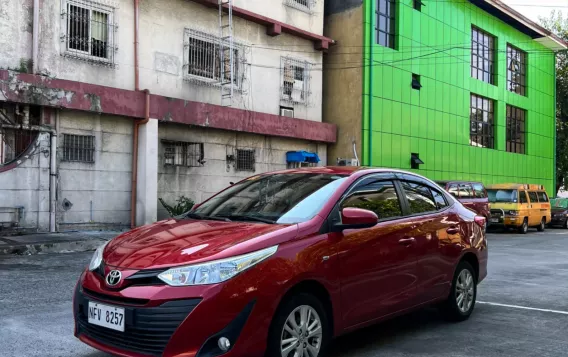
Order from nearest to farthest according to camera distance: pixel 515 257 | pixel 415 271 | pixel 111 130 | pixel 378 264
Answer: pixel 378 264 < pixel 415 271 < pixel 515 257 < pixel 111 130

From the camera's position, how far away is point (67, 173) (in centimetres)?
1423

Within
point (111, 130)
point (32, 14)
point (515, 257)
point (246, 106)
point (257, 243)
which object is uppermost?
point (32, 14)

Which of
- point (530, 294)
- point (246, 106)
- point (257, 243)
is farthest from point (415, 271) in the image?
point (246, 106)

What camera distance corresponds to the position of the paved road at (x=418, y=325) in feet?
16.1

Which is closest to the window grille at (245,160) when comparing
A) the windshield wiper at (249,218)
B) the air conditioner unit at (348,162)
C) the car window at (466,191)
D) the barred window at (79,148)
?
the air conditioner unit at (348,162)

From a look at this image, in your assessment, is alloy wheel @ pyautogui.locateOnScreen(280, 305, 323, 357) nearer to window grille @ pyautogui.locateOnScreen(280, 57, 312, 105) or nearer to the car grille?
the car grille

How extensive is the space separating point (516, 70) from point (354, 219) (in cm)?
3221

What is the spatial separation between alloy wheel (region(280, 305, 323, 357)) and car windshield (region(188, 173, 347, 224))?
71 cm

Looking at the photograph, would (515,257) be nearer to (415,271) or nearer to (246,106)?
(415,271)

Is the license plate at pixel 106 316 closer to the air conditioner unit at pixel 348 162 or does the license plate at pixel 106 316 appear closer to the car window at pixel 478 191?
the air conditioner unit at pixel 348 162

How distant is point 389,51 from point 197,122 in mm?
9611

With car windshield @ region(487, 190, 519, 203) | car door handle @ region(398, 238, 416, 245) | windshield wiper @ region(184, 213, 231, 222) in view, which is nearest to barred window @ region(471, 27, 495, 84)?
car windshield @ region(487, 190, 519, 203)

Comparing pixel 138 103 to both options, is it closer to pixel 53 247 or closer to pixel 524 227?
pixel 53 247

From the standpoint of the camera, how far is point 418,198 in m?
5.70
